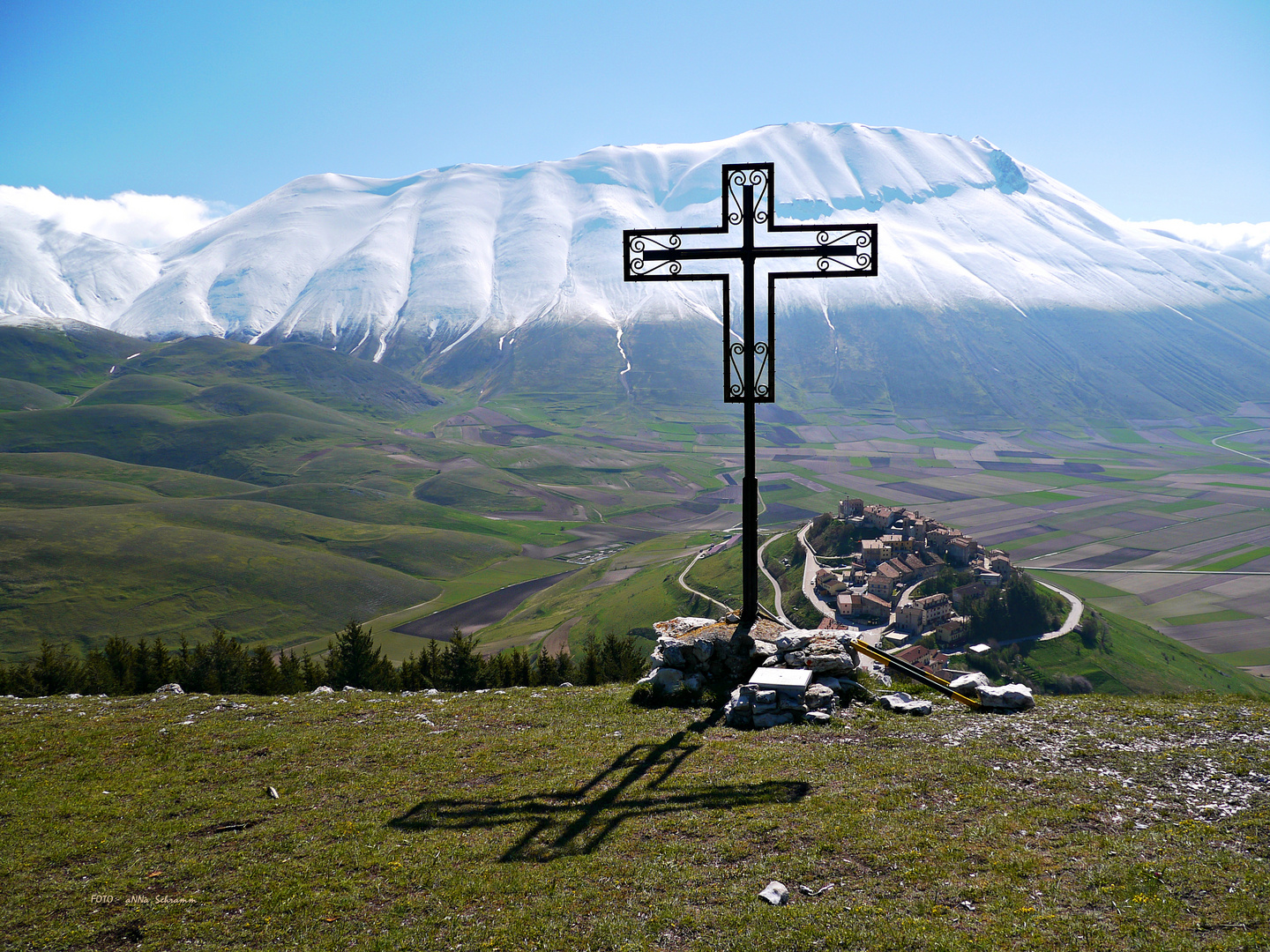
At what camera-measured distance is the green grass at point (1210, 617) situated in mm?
119631

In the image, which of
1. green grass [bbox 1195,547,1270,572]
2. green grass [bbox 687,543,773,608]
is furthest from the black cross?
green grass [bbox 1195,547,1270,572]

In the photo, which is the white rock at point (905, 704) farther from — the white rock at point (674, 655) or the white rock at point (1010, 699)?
the white rock at point (674, 655)

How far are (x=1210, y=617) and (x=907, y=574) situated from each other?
177 ft

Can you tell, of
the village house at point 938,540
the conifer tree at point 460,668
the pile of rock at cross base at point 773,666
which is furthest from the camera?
the village house at point 938,540

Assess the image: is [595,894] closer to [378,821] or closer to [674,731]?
[378,821]

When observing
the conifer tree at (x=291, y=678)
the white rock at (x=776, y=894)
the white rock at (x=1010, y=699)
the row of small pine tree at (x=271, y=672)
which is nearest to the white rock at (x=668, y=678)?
the white rock at (x=1010, y=699)

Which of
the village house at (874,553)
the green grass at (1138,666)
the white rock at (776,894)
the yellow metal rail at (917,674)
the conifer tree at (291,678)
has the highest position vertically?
the white rock at (776,894)

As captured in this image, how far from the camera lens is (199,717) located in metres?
16.5

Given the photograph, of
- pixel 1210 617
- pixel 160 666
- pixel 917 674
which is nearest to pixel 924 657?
pixel 1210 617

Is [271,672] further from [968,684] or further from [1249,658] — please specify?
[1249,658]

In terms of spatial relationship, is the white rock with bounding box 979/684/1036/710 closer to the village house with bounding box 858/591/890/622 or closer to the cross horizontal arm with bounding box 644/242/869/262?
the cross horizontal arm with bounding box 644/242/869/262

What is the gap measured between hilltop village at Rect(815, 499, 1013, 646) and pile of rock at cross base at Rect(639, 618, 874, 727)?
8914 centimetres

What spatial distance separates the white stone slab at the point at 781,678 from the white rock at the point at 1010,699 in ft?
12.3

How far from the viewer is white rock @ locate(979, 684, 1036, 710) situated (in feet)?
48.8
